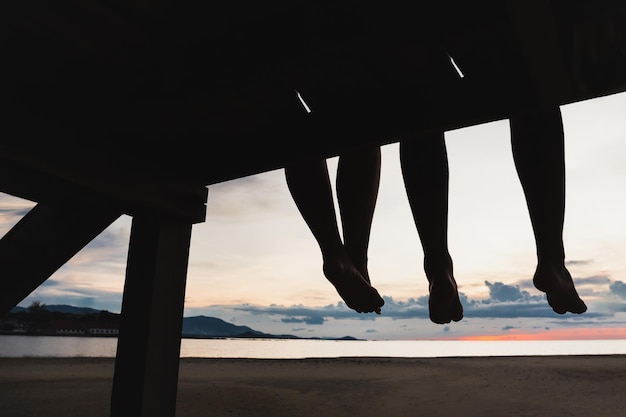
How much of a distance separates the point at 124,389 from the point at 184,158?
990 millimetres

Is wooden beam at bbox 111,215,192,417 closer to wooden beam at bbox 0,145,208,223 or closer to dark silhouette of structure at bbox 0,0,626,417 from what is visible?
dark silhouette of structure at bbox 0,0,626,417

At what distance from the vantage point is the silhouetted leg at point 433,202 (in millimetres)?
1788

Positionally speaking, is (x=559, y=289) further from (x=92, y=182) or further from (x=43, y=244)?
(x=43, y=244)

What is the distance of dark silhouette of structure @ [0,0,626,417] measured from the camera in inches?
51.4

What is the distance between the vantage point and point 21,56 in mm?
1559

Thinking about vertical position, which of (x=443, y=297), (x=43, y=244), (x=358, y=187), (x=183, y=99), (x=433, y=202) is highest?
(x=183, y=99)

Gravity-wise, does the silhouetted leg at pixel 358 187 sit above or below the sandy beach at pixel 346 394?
above

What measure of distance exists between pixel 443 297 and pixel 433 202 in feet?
1.18

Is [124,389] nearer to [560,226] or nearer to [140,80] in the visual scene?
[140,80]

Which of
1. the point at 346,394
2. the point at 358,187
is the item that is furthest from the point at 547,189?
the point at 346,394

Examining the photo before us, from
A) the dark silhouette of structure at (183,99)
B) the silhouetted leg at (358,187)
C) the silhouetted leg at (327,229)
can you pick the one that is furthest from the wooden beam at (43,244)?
the silhouetted leg at (358,187)

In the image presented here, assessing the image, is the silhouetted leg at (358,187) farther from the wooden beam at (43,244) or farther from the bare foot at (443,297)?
the wooden beam at (43,244)

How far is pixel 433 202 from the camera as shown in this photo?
1792mm

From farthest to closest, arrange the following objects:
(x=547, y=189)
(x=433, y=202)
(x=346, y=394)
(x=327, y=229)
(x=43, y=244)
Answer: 1. (x=346, y=394)
2. (x=43, y=244)
3. (x=327, y=229)
4. (x=433, y=202)
5. (x=547, y=189)
